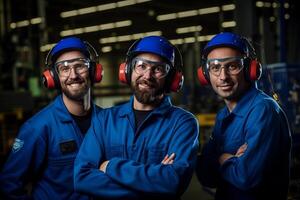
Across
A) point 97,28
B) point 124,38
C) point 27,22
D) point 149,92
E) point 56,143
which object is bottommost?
point 56,143

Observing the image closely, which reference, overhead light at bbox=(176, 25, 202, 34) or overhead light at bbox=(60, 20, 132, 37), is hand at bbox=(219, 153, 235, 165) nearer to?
overhead light at bbox=(60, 20, 132, 37)

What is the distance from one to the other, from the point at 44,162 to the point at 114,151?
1.86 ft

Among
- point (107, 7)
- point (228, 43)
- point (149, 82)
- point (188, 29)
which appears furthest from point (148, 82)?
point (188, 29)

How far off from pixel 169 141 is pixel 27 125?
1.00m

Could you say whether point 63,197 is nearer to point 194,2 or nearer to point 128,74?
point 128,74

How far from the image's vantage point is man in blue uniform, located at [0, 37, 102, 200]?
261 centimetres

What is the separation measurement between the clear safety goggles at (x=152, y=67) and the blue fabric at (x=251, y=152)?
53cm

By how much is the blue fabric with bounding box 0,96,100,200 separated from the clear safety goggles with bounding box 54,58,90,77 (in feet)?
0.99

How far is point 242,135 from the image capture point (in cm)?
240

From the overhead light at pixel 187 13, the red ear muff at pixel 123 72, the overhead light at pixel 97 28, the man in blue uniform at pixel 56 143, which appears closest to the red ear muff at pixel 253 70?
the red ear muff at pixel 123 72

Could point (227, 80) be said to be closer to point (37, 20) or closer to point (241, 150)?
point (241, 150)

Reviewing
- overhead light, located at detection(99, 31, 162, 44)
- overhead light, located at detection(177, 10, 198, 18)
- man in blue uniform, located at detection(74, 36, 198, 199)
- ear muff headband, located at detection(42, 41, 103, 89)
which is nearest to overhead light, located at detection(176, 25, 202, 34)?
overhead light, located at detection(99, 31, 162, 44)

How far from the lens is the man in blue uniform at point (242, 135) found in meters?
2.24

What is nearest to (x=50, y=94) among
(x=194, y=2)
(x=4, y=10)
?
(x=4, y=10)
